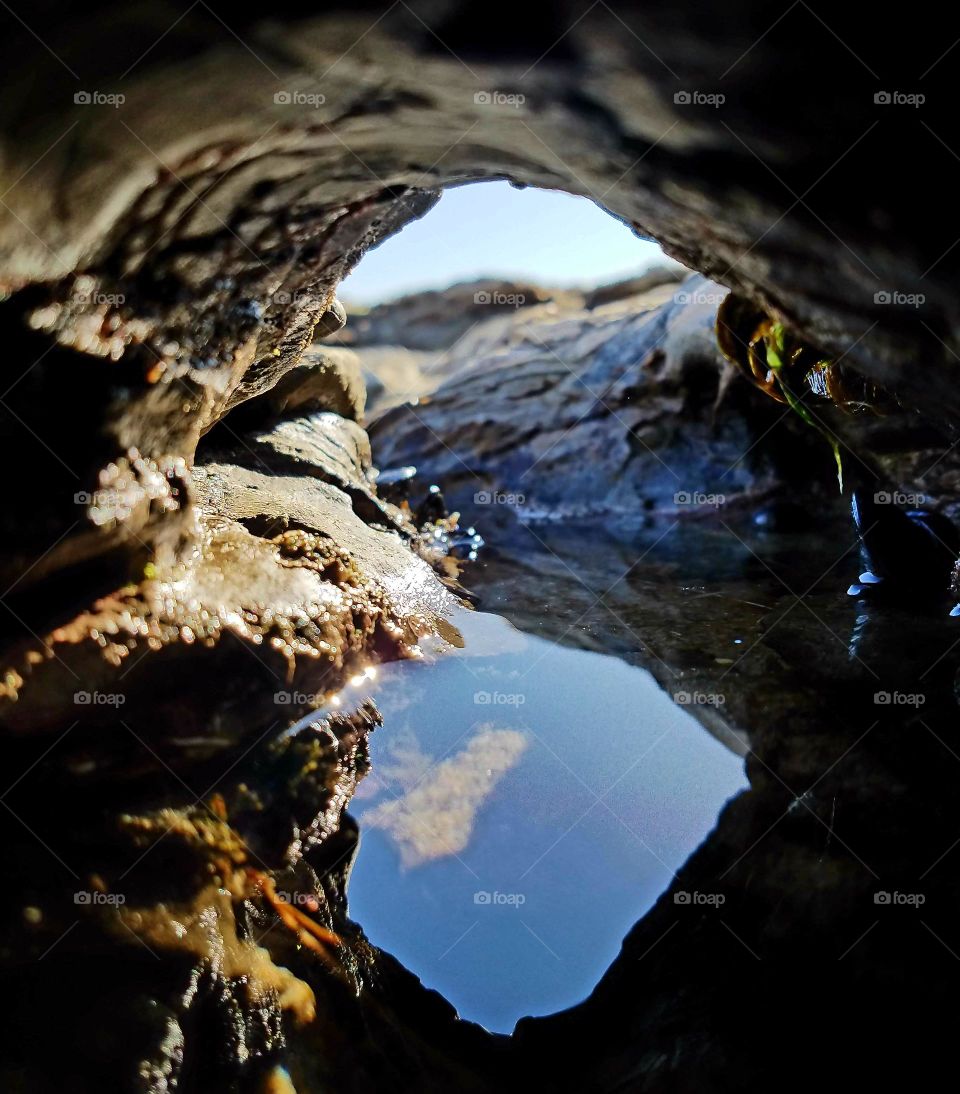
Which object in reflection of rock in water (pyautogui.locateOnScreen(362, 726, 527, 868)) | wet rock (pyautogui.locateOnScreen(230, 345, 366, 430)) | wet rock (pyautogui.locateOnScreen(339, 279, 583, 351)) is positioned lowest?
reflection of rock in water (pyautogui.locateOnScreen(362, 726, 527, 868))

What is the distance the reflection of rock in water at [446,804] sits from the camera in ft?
8.24

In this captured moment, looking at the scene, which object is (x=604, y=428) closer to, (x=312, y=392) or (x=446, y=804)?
(x=312, y=392)

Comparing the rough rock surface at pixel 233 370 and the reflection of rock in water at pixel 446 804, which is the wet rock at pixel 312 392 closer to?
the rough rock surface at pixel 233 370

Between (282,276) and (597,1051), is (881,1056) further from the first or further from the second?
(282,276)

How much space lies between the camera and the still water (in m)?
2.10

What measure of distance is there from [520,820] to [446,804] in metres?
0.28

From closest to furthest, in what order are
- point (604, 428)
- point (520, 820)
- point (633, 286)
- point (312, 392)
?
point (520, 820) → point (312, 392) → point (604, 428) → point (633, 286)

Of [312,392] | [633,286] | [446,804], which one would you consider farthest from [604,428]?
[633,286]

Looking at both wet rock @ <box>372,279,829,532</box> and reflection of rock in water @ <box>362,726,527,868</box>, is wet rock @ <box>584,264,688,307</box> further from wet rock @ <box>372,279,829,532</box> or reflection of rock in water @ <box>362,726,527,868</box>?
reflection of rock in water @ <box>362,726,527,868</box>

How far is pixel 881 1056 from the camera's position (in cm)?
162

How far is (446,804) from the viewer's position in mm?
2707

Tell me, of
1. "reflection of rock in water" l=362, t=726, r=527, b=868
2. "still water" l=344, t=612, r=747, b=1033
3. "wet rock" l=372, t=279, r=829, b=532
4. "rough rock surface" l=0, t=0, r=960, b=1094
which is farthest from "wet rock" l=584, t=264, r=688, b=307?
"reflection of rock in water" l=362, t=726, r=527, b=868

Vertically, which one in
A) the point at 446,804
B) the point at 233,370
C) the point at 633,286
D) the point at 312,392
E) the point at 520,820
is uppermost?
the point at 633,286

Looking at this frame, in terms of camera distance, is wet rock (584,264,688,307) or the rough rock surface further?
wet rock (584,264,688,307)
